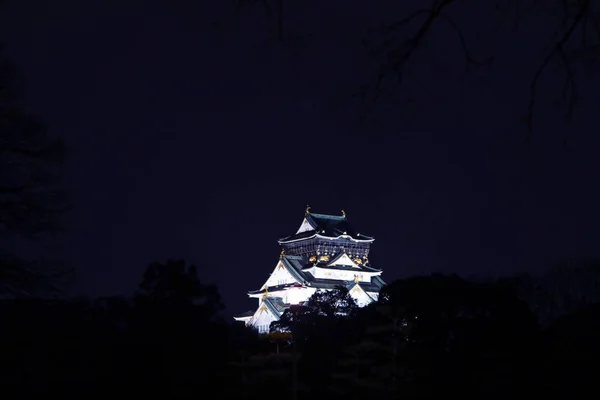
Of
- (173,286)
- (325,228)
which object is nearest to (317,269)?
(325,228)

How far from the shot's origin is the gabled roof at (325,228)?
57.0 m

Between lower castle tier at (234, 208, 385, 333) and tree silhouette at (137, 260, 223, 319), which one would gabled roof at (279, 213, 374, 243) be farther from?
tree silhouette at (137, 260, 223, 319)

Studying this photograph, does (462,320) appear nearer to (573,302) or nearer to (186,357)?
(186,357)

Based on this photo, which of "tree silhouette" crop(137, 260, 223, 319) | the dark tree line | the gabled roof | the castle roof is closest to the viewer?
the dark tree line

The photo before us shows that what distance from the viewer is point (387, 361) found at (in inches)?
467

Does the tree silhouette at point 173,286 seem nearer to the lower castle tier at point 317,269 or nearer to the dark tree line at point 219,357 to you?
the dark tree line at point 219,357

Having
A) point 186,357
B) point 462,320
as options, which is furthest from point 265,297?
point 186,357

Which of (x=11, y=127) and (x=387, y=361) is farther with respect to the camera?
(x=387, y=361)

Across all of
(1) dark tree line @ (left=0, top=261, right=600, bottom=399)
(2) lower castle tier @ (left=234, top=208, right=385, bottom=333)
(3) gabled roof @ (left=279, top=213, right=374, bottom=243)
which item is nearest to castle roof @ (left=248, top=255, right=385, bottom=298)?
(2) lower castle tier @ (left=234, top=208, right=385, bottom=333)

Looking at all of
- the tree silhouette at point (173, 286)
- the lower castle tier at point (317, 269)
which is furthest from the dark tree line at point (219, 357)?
the lower castle tier at point (317, 269)

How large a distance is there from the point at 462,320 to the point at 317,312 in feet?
63.0

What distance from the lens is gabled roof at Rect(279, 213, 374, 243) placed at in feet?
187

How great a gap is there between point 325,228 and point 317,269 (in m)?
3.72

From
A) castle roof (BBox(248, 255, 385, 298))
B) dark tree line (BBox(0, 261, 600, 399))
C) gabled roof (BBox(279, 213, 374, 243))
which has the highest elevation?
gabled roof (BBox(279, 213, 374, 243))
